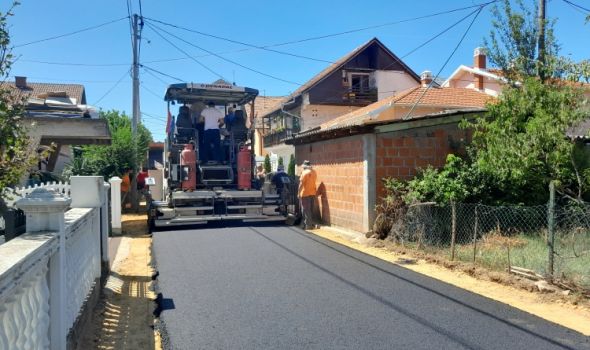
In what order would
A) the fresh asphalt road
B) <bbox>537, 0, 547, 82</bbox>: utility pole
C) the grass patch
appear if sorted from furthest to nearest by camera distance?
<bbox>537, 0, 547, 82</bbox>: utility pole, the grass patch, the fresh asphalt road

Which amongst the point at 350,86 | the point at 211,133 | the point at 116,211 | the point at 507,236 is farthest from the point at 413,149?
the point at 350,86

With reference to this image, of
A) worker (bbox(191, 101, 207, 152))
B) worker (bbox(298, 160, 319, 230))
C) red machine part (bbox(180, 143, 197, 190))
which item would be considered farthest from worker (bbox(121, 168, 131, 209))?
worker (bbox(298, 160, 319, 230))

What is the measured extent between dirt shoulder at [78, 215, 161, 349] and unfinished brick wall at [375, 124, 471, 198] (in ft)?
17.3

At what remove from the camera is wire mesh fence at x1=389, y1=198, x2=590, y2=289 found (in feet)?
22.7

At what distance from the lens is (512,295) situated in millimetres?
6477

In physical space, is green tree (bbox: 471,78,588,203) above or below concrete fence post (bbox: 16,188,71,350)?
above

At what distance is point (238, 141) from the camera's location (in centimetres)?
1400

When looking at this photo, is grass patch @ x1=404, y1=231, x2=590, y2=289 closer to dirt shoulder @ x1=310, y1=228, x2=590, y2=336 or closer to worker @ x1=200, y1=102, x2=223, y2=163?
dirt shoulder @ x1=310, y1=228, x2=590, y2=336

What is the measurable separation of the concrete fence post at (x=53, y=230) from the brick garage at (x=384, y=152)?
8.05m

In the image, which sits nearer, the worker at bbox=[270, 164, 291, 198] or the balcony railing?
the worker at bbox=[270, 164, 291, 198]

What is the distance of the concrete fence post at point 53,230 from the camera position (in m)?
3.44

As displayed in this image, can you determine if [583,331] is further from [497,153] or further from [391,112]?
[391,112]

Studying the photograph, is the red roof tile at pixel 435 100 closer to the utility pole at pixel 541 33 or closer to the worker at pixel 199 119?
the worker at pixel 199 119

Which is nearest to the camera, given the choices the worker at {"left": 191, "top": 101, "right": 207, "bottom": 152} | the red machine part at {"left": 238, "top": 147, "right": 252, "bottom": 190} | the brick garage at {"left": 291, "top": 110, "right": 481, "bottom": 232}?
the brick garage at {"left": 291, "top": 110, "right": 481, "bottom": 232}
